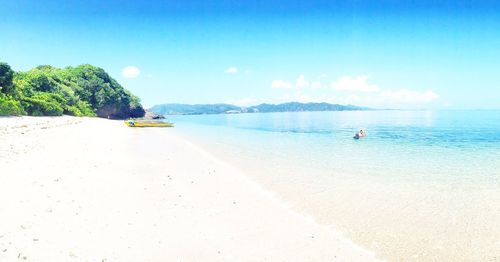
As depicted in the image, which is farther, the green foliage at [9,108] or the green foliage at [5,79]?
the green foliage at [5,79]

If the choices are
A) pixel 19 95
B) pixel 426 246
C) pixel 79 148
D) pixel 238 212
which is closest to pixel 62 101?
pixel 19 95

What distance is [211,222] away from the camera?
901 centimetres

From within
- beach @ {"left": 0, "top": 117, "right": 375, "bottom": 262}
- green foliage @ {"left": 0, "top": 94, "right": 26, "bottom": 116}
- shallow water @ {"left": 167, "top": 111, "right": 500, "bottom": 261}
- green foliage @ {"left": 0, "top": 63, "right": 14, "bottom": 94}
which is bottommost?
shallow water @ {"left": 167, "top": 111, "right": 500, "bottom": 261}

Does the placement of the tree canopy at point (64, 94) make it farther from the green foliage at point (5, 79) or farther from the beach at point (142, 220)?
the beach at point (142, 220)

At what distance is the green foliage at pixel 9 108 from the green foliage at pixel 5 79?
4241mm

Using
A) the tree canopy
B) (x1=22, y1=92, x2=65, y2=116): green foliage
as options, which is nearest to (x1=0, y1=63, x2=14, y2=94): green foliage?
the tree canopy

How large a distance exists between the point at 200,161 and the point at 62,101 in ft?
183

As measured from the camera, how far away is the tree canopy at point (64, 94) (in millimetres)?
43938

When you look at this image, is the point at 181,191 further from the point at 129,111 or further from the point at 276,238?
the point at 129,111

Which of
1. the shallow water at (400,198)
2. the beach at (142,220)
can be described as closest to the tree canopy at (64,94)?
the beach at (142,220)

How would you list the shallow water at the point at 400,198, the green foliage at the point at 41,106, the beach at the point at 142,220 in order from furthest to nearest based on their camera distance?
the green foliage at the point at 41,106 < the shallow water at the point at 400,198 < the beach at the point at 142,220

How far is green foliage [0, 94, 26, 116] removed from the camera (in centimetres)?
3617

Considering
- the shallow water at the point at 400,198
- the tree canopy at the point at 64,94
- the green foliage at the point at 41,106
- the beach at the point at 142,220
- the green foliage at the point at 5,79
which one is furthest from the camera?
the green foliage at the point at 41,106

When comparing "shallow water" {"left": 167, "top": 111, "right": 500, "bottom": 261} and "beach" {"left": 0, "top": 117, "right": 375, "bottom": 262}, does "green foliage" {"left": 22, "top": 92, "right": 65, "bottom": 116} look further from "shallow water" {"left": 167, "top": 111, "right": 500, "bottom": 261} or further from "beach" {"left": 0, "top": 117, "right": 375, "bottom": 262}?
"beach" {"left": 0, "top": 117, "right": 375, "bottom": 262}
